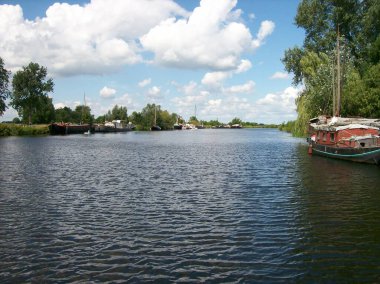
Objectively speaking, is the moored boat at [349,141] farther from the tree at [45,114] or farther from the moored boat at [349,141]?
the tree at [45,114]

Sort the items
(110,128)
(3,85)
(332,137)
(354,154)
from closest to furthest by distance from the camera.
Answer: (354,154), (332,137), (3,85), (110,128)

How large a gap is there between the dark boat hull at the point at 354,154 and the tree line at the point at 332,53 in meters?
14.0

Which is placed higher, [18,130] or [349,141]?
[18,130]

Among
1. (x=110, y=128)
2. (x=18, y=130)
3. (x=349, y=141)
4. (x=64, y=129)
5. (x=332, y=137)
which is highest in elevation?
(x=110, y=128)

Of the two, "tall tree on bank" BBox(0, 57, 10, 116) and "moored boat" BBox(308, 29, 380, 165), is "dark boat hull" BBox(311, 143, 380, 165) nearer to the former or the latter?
"moored boat" BBox(308, 29, 380, 165)

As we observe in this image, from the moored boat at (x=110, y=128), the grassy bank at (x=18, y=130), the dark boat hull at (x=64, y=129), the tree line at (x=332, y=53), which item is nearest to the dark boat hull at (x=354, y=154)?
the tree line at (x=332, y=53)

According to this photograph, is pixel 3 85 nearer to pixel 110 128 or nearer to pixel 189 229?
pixel 110 128

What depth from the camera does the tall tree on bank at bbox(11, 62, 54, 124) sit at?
402 feet

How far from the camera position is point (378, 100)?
171ft

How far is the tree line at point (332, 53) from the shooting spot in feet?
189

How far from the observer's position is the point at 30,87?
4875 inches

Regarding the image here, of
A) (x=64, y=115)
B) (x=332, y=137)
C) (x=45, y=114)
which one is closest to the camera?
(x=332, y=137)

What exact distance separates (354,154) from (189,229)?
28.3m

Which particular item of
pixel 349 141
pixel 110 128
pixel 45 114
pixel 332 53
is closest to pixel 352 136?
pixel 349 141
